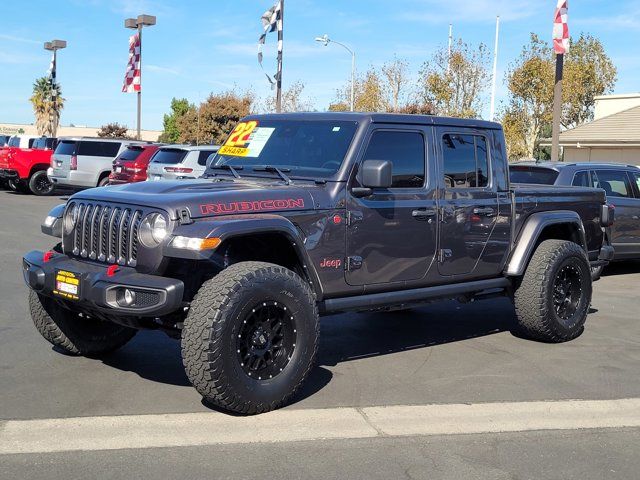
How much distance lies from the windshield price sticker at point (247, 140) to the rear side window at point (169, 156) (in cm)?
1233

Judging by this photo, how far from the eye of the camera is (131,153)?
2130 centimetres

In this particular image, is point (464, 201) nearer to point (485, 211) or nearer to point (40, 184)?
point (485, 211)

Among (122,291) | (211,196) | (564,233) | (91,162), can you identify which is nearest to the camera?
(122,291)

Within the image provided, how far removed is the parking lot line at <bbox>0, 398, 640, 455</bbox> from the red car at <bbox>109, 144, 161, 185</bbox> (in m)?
16.4

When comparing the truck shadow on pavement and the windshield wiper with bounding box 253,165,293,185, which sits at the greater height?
the windshield wiper with bounding box 253,165,293,185

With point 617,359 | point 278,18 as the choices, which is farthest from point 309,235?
point 278,18

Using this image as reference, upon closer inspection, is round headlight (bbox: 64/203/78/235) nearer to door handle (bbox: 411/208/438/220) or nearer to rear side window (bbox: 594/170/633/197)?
door handle (bbox: 411/208/438/220)

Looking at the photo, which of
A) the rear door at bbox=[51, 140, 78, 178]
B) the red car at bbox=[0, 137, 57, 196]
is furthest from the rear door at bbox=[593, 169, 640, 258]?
the red car at bbox=[0, 137, 57, 196]

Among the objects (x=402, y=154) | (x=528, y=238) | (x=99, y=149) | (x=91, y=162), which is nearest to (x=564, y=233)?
(x=528, y=238)

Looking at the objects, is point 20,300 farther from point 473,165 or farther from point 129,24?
point 129,24

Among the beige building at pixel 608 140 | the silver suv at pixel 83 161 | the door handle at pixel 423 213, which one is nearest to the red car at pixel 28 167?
the silver suv at pixel 83 161

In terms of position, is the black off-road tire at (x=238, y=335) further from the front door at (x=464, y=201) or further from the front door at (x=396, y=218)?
the front door at (x=464, y=201)

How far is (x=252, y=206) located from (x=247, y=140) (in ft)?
4.75

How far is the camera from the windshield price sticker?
239 inches
